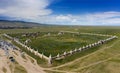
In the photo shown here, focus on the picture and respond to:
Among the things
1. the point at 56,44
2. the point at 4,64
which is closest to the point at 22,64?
the point at 4,64

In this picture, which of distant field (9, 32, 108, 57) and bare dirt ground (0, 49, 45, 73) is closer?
bare dirt ground (0, 49, 45, 73)

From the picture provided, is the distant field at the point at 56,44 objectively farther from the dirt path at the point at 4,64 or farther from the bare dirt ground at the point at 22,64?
the dirt path at the point at 4,64

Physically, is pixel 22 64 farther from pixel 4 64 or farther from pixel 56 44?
pixel 56 44

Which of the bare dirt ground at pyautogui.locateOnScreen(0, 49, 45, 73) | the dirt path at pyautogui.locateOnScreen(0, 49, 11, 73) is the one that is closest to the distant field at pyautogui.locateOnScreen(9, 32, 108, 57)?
the bare dirt ground at pyautogui.locateOnScreen(0, 49, 45, 73)

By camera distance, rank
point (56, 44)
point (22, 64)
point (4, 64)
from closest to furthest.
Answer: point (4, 64)
point (22, 64)
point (56, 44)

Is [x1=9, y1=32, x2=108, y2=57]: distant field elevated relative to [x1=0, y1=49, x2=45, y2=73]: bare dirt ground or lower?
elevated

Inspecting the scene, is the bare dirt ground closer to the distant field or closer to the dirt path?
the dirt path

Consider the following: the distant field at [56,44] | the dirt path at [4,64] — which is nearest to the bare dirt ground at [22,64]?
the dirt path at [4,64]

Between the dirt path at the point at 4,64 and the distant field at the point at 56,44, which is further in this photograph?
the distant field at the point at 56,44

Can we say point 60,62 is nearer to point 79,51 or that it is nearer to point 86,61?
point 86,61

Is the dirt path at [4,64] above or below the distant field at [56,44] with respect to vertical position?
below

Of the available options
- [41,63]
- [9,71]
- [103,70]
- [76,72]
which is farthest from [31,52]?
[103,70]
